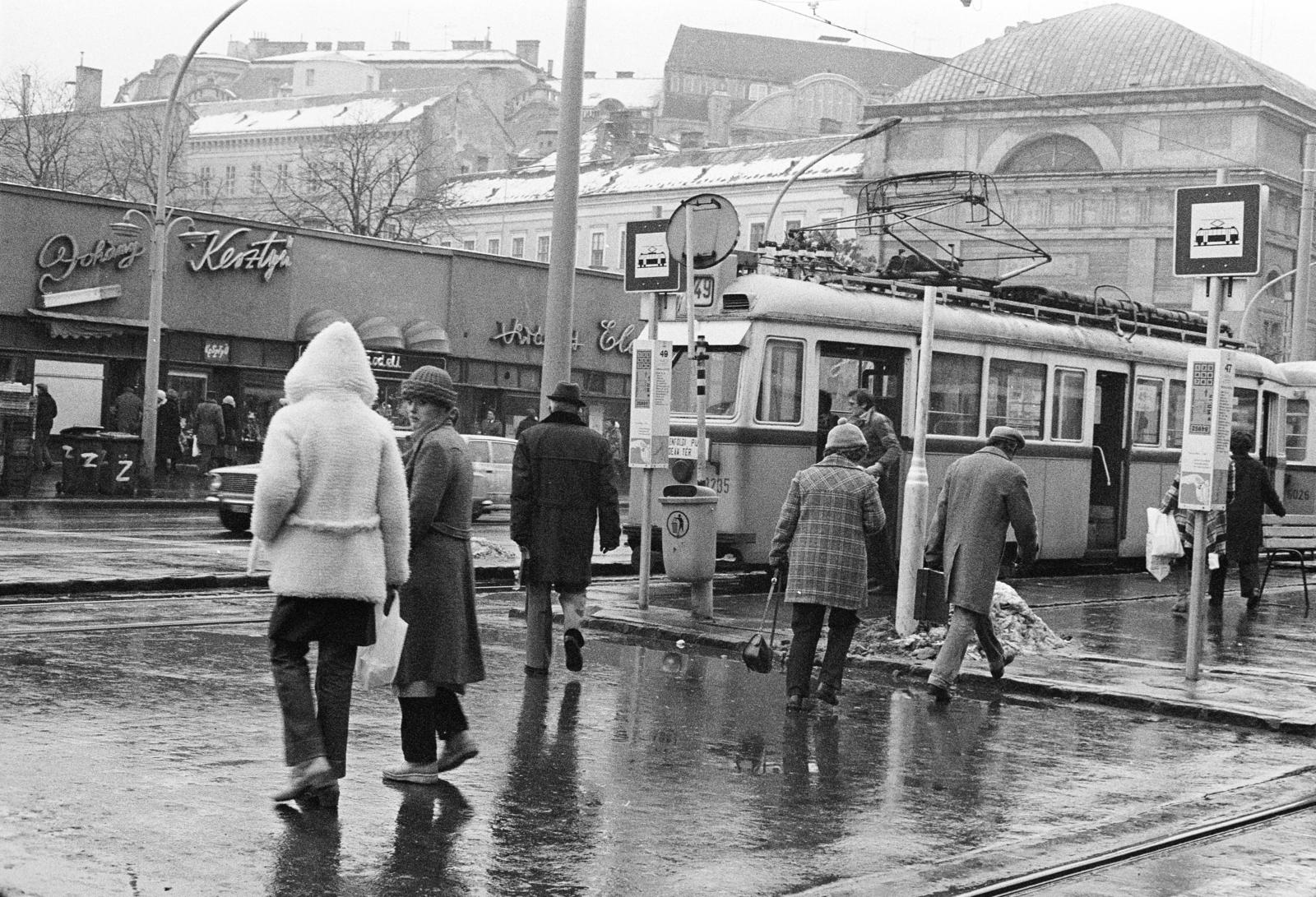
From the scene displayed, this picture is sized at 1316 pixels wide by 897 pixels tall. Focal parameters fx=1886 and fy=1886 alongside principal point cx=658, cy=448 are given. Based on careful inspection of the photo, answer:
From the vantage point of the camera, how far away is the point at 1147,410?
73.5 ft

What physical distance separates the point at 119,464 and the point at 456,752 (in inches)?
916

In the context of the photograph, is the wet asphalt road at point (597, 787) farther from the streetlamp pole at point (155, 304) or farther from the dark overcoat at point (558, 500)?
the streetlamp pole at point (155, 304)

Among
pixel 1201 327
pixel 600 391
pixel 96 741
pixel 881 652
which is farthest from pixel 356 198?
pixel 96 741

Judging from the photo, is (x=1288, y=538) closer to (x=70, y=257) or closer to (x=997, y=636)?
(x=997, y=636)

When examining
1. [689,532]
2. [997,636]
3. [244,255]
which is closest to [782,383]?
[689,532]

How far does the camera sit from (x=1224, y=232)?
38.7ft

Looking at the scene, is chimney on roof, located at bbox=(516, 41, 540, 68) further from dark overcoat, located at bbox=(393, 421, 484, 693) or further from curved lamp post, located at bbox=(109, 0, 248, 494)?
dark overcoat, located at bbox=(393, 421, 484, 693)

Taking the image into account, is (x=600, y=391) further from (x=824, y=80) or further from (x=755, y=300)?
(x=824, y=80)

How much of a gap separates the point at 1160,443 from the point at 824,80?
81678 millimetres

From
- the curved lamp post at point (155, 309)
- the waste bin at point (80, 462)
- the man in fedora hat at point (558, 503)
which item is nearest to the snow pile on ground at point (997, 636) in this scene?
the man in fedora hat at point (558, 503)

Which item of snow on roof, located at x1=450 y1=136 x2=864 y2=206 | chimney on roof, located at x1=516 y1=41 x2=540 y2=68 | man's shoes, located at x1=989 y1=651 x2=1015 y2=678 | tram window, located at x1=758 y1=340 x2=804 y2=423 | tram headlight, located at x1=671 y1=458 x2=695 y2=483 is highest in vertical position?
chimney on roof, located at x1=516 y1=41 x2=540 y2=68

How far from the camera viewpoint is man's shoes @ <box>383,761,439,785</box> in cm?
782

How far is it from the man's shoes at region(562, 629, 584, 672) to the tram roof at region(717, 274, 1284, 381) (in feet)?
21.2

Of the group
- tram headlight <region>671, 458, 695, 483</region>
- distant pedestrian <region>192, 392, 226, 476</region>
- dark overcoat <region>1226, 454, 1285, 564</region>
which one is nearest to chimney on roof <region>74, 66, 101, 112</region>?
distant pedestrian <region>192, 392, 226, 476</region>
